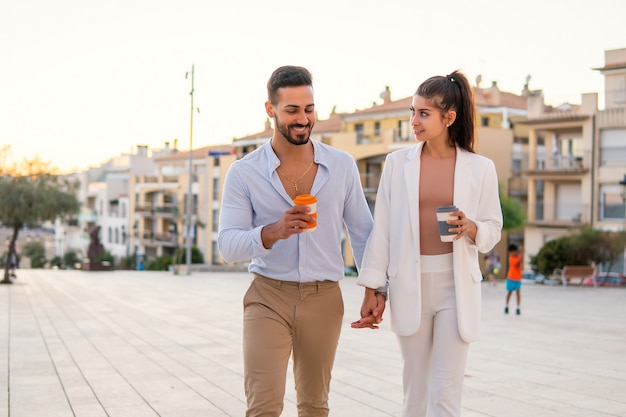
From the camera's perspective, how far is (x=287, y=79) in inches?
160

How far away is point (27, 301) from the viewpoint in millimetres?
20234

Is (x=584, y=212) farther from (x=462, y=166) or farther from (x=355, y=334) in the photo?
(x=462, y=166)

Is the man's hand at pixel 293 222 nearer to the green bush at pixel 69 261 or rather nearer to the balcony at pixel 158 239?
the balcony at pixel 158 239

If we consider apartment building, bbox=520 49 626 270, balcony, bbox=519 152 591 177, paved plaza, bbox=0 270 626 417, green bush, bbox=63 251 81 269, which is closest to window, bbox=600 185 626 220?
apartment building, bbox=520 49 626 270

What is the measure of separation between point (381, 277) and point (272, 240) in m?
0.66

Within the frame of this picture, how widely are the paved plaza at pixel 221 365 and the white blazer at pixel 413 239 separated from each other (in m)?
Answer: 2.72

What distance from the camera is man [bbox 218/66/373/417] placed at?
13.0ft

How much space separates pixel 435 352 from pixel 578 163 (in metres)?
42.6

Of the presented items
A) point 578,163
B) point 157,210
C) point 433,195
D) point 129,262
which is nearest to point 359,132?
point 578,163

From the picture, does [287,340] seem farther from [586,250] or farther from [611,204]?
[611,204]

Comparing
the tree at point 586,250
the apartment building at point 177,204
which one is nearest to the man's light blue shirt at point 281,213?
the tree at point 586,250

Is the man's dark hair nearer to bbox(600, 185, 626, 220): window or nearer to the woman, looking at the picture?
the woman

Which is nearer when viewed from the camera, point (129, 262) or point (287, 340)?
point (287, 340)

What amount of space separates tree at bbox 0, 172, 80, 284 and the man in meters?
25.9
